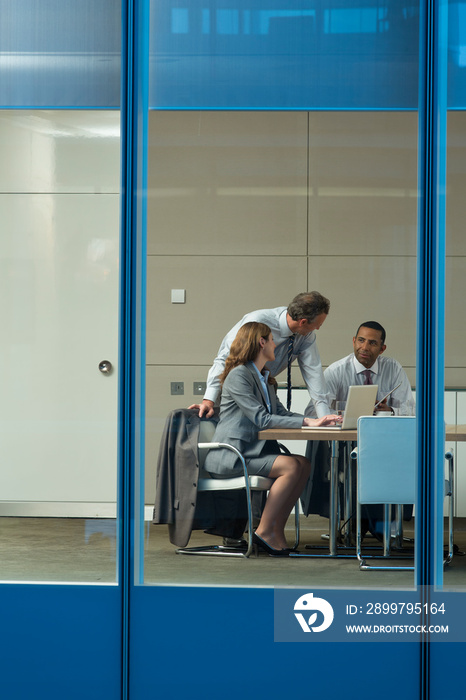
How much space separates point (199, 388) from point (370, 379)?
699 millimetres

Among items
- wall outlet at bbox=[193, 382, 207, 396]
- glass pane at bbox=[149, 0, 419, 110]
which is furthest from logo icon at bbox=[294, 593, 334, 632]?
glass pane at bbox=[149, 0, 419, 110]

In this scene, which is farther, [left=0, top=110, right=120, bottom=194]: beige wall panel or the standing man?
[left=0, top=110, right=120, bottom=194]: beige wall panel

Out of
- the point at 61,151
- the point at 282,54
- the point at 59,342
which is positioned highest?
the point at 282,54

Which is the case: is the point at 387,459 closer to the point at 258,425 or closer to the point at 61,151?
the point at 258,425

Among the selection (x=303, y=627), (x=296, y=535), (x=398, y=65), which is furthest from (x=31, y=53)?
(x=303, y=627)

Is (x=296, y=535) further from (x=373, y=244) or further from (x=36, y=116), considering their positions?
(x=36, y=116)

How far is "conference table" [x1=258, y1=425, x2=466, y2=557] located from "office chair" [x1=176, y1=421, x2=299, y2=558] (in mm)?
71

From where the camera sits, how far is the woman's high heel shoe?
376 centimetres

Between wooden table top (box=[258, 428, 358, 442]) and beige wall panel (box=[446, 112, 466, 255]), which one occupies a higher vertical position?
beige wall panel (box=[446, 112, 466, 255])

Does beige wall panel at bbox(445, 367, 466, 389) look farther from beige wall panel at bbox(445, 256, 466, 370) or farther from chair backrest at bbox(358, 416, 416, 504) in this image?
chair backrest at bbox(358, 416, 416, 504)

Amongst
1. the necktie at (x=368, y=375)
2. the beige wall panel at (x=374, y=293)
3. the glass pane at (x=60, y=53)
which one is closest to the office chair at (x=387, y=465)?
the necktie at (x=368, y=375)

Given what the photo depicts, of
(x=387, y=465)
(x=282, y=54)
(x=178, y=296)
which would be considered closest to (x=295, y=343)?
(x=178, y=296)

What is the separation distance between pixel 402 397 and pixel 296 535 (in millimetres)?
712

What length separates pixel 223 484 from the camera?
150 inches
